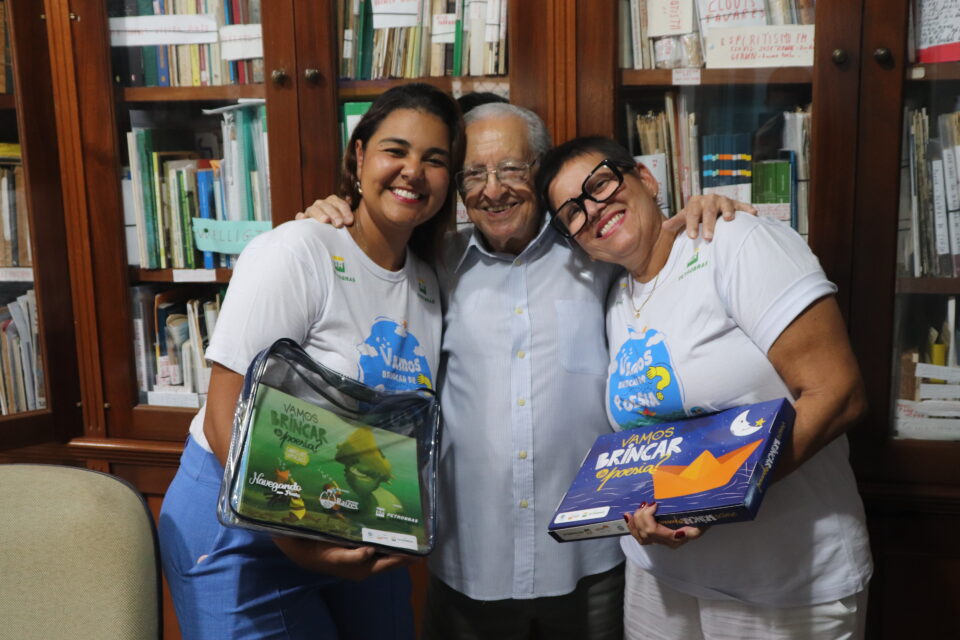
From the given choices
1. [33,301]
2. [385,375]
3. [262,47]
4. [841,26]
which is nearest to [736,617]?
[385,375]

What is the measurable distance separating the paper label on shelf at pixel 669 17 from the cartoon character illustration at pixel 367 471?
3.67ft

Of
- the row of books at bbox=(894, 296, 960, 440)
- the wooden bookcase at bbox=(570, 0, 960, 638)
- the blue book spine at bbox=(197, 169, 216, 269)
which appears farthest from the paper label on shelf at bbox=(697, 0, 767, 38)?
the blue book spine at bbox=(197, 169, 216, 269)

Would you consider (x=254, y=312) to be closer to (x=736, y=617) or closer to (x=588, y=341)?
(x=588, y=341)

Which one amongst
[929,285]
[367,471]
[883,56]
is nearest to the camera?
[367,471]

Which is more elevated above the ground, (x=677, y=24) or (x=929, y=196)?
(x=677, y=24)

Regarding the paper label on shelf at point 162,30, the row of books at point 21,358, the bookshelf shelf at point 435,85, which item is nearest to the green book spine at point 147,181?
the paper label on shelf at point 162,30

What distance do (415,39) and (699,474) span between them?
124 centimetres

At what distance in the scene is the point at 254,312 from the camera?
1.21m

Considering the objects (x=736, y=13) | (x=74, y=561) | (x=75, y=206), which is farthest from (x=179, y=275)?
(x=736, y=13)

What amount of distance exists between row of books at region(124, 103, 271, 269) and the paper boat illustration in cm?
124

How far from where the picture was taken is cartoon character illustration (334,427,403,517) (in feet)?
3.87

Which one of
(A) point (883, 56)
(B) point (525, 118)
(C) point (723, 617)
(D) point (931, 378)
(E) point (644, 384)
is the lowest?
(C) point (723, 617)

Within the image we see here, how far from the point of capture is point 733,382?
48.6 inches

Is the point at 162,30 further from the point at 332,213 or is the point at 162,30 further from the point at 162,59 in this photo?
the point at 332,213
